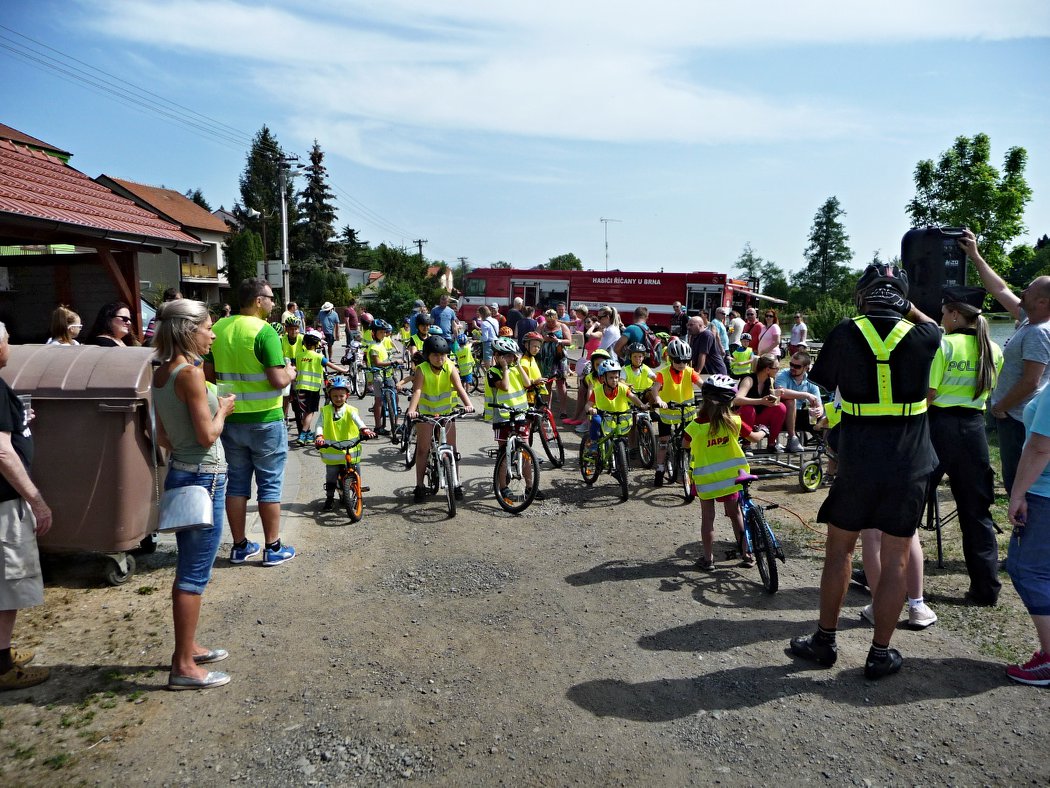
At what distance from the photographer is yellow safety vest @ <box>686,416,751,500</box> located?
17.0 ft

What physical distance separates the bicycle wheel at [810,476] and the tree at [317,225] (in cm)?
5192

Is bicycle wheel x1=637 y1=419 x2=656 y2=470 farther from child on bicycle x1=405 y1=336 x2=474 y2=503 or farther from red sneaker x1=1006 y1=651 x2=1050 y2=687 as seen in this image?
red sneaker x1=1006 y1=651 x2=1050 y2=687

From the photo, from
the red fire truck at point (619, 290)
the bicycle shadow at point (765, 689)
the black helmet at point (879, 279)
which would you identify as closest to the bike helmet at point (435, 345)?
the bicycle shadow at point (765, 689)

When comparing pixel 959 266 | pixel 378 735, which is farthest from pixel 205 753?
pixel 959 266

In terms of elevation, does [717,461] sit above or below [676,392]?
below

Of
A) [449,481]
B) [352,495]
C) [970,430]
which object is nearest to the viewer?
[970,430]

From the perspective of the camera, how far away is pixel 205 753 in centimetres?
310

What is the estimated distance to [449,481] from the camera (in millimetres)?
6738

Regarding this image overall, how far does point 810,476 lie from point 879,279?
479 cm

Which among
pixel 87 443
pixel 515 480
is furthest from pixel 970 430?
pixel 87 443

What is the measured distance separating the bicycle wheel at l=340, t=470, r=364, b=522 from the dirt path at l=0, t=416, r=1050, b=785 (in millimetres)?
958

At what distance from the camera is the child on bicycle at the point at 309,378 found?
954 centimetres

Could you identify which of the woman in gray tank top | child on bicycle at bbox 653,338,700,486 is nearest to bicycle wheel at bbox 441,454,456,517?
child on bicycle at bbox 653,338,700,486

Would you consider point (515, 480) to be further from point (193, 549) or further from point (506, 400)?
point (193, 549)
